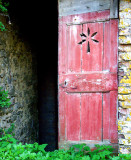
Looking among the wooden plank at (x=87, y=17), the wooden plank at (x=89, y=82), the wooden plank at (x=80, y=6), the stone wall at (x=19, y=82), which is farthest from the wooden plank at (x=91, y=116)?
the stone wall at (x=19, y=82)

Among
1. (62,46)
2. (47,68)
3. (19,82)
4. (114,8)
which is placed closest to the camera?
(114,8)

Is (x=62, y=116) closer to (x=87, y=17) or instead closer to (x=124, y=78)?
(x=124, y=78)

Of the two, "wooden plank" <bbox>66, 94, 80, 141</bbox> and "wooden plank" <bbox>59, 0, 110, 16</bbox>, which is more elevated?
"wooden plank" <bbox>59, 0, 110, 16</bbox>

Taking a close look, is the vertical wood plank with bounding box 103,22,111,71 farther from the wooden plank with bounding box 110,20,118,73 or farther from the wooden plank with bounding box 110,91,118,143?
the wooden plank with bounding box 110,91,118,143

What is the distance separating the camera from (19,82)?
11.8ft

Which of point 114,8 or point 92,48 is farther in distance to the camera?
point 92,48

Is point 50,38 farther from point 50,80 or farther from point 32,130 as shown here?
point 32,130

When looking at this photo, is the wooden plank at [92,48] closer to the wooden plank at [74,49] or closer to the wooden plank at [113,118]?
the wooden plank at [74,49]

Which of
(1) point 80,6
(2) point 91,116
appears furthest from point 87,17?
(2) point 91,116

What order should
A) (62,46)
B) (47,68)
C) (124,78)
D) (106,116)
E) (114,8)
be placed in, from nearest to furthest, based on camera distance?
(124,78) < (114,8) < (106,116) < (62,46) < (47,68)

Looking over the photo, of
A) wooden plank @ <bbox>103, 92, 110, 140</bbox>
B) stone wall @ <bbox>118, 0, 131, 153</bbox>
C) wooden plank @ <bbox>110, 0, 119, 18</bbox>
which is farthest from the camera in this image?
wooden plank @ <bbox>103, 92, 110, 140</bbox>

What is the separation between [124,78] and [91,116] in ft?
2.38

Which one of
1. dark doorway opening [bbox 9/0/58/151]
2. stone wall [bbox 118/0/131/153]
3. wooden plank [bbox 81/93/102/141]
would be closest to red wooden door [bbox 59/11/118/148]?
wooden plank [bbox 81/93/102/141]

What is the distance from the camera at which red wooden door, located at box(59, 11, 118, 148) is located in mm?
2381
